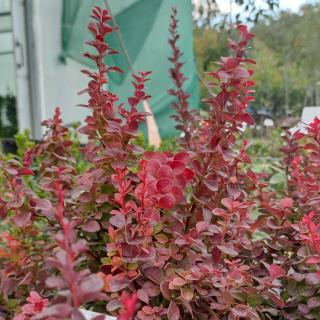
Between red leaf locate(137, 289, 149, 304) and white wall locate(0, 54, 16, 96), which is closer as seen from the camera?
red leaf locate(137, 289, 149, 304)

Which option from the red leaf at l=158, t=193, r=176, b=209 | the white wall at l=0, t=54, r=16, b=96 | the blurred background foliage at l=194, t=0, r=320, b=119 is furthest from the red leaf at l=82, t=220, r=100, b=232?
the white wall at l=0, t=54, r=16, b=96

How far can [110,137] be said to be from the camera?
911 millimetres

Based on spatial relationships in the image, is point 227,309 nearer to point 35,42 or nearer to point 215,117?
point 215,117

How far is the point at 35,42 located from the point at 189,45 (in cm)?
129

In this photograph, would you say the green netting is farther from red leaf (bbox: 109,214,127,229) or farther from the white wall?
red leaf (bbox: 109,214,127,229)

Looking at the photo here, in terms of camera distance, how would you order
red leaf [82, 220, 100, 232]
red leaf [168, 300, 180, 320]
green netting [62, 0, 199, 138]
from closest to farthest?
red leaf [168, 300, 180, 320] → red leaf [82, 220, 100, 232] → green netting [62, 0, 199, 138]

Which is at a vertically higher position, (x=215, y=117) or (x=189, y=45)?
(x=189, y=45)

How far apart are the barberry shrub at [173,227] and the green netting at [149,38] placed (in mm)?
2503

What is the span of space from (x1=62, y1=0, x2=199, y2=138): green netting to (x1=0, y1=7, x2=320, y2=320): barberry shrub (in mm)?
2503

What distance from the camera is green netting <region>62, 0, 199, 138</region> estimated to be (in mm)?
3436

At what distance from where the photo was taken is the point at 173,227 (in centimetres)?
82

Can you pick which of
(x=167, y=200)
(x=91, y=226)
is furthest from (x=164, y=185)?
(x=91, y=226)

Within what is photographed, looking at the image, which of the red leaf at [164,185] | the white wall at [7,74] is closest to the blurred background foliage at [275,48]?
the red leaf at [164,185]

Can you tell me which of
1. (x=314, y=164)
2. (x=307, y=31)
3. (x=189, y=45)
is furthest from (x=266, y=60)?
(x=314, y=164)
